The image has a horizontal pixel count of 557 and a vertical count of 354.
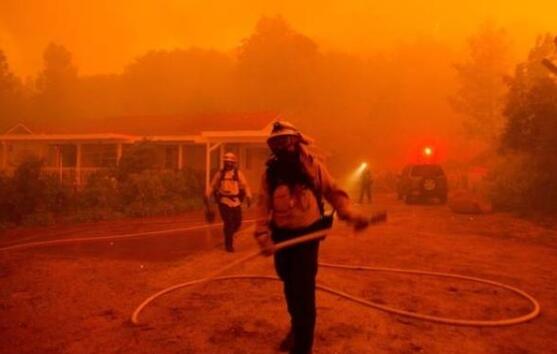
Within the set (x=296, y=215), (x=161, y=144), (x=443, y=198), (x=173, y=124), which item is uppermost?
(x=173, y=124)

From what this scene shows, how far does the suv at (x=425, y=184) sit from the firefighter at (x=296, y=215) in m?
16.4

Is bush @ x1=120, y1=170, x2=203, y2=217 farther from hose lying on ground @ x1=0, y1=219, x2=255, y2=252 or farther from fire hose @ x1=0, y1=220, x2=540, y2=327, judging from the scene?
fire hose @ x1=0, y1=220, x2=540, y2=327

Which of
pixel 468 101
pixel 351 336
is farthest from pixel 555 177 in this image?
pixel 468 101

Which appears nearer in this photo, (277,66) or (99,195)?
(99,195)

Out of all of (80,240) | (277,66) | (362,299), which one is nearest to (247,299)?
(362,299)

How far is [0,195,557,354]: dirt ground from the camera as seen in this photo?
4207mm

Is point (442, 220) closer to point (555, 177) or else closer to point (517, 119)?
point (555, 177)

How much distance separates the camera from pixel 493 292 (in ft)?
19.4

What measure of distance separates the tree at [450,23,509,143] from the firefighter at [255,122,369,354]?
41.7 metres

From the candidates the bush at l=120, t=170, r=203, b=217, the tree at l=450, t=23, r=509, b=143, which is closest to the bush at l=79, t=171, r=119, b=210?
the bush at l=120, t=170, r=203, b=217

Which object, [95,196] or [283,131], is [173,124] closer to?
[95,196]

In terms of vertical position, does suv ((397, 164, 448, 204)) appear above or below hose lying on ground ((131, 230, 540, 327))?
above

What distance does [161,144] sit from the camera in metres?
22.8

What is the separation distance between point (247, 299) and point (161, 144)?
18404 millimetres
